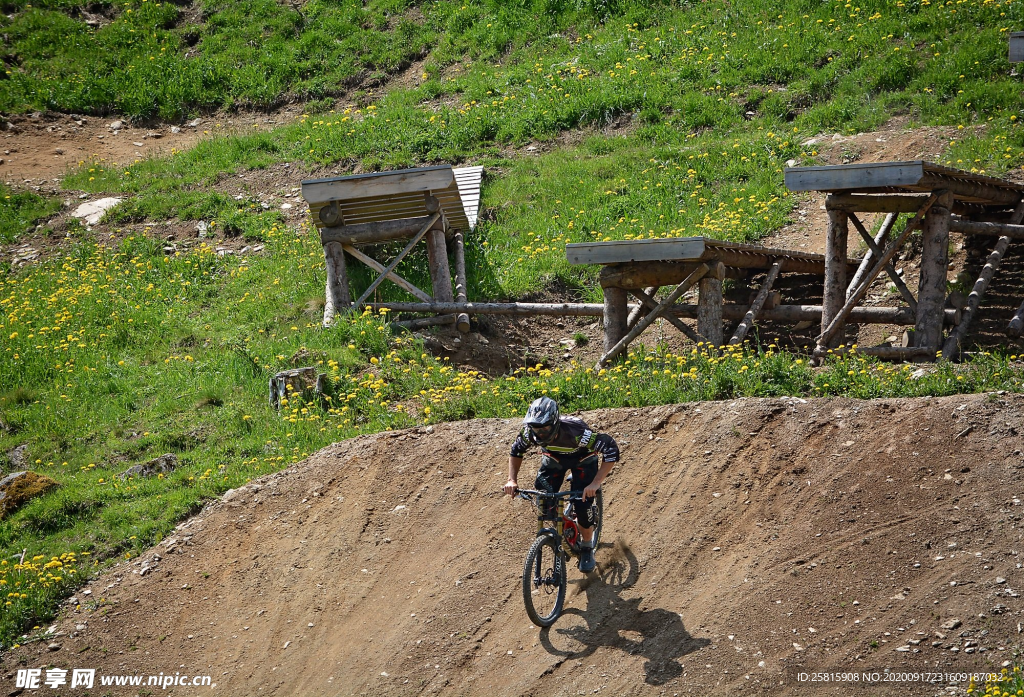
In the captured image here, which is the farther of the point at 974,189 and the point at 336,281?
the point at 336,281

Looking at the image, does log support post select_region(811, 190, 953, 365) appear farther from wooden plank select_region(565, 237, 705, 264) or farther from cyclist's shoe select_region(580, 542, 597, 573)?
cyclist's shoe select_region(580, 542, 597, 573)

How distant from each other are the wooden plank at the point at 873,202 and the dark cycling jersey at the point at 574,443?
574 centimetres

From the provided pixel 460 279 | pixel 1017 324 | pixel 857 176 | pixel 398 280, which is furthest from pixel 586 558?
pixel 460 279

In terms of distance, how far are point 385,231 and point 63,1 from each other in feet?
57.1

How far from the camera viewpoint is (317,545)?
9.08 m

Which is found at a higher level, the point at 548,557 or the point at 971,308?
the point at 548,557

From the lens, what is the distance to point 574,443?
7.34 meters

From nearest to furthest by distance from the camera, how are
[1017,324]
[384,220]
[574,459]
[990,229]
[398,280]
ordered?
[574,459] → [1017,324] → [990,229] → [398,280] → [384,220]

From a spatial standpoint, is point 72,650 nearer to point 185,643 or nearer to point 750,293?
point 185,643

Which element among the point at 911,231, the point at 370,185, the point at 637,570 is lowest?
the point at 637,570

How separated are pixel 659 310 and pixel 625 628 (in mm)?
5513

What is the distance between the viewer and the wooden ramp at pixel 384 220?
1404 centimetres

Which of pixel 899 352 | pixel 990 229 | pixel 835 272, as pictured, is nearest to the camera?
pixel 899 352

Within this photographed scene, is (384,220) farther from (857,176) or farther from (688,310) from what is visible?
(857,176)
